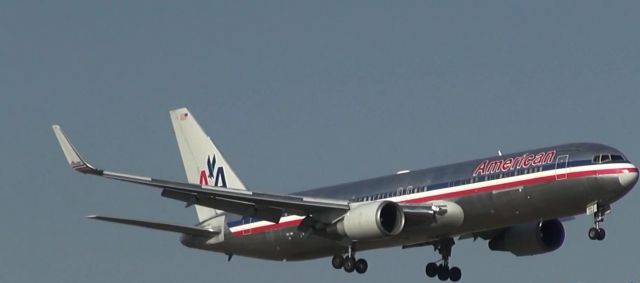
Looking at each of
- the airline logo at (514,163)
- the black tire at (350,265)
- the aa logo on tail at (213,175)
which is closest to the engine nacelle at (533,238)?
the airline logo at (514,163)

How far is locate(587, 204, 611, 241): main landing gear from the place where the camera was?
2549 inches

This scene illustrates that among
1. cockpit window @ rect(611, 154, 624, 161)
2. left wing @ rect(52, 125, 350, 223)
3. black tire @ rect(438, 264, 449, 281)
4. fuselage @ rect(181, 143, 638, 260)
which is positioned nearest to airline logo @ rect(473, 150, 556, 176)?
fuselage @ rect(181, 143, 638, 260)

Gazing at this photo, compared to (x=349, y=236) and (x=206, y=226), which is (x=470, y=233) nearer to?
(x=349, y=236)

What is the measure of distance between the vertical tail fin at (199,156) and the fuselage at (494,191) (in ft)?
27.2

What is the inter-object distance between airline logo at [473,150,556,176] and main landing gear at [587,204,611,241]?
2.50 metres

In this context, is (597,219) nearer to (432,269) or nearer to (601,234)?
(601,234)

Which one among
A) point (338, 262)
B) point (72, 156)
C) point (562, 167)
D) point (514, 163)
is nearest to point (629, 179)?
point (562, 167)

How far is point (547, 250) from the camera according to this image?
73.4 m

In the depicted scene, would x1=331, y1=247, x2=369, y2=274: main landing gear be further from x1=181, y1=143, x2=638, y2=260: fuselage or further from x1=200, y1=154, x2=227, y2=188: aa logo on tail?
x1=200, y1=154, x2=227, y2=188: aa logo on tail

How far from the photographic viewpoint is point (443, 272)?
244ft

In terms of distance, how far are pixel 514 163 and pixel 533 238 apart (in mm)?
8052

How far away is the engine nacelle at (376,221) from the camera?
67.0 m

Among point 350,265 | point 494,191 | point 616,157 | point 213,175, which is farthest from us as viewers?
point 213,175

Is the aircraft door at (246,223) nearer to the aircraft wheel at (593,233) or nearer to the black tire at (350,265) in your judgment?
the black tire at (350,265)
